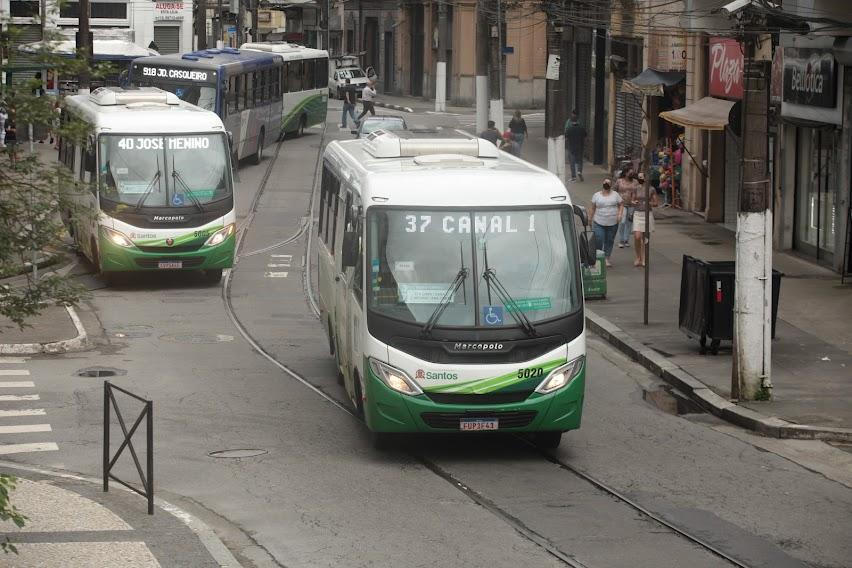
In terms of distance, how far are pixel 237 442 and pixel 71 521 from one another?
347 centimetres

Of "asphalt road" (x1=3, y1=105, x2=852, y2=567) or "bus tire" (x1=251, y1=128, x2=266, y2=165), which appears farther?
"bus tire" (x1=251, y1=128, x2=266, y2=165)

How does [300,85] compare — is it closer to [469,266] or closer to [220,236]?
[220,236]

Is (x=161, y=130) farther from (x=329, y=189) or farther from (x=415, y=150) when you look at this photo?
(x=415, y=150)

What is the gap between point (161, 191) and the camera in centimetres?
2445

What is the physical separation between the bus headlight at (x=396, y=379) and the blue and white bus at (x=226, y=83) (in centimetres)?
2588

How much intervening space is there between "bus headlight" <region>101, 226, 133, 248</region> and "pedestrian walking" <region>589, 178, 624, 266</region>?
802 centimetres

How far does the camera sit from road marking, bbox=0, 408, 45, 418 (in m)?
15.9

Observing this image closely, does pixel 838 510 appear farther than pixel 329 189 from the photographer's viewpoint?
No

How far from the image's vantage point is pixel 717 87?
32.3 meters

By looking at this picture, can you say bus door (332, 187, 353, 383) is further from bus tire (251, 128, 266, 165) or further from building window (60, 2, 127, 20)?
building window (60, 2, 127, 20)

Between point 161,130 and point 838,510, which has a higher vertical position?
point 161,130

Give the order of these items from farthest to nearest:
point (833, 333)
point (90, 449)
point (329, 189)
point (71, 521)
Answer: point (833, 333) → point (329, 189) → point (90, 449) → point (71, 521)

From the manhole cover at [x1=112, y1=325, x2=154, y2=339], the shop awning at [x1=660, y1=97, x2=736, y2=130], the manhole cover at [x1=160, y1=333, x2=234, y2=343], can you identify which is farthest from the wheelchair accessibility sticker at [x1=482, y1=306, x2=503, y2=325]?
the shop awning at [x1=660, y1=97, x2=736, y2=130]

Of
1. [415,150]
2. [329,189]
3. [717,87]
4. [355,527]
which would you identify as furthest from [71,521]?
[717,87]
